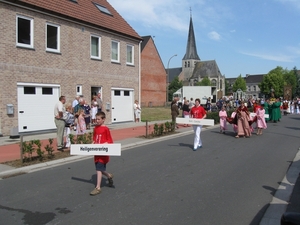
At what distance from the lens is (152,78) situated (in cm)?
5406

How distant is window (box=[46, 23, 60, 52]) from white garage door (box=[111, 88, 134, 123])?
5281 mm

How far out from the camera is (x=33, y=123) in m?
15.5

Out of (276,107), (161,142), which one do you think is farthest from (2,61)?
(276,107)

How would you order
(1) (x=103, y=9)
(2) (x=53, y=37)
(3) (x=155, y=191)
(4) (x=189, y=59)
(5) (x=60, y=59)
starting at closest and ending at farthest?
(3) (x=155, y=191)
(2) (x=53, y=37)
(5) (x=60, y=59)
(1) (x=103, y=9)
(4) (x=189, y=59)

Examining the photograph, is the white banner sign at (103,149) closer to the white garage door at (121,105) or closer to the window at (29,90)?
the window at (29,90)

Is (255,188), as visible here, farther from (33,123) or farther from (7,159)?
(33,123)

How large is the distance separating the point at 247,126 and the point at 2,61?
11.3 m

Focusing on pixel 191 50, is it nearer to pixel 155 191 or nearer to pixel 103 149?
pixel 155 191

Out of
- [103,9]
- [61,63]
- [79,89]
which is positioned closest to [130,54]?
[103,9]

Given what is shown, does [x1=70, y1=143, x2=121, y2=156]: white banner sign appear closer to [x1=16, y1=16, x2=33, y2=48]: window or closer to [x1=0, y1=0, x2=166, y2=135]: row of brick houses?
[x1=0, y1=0, x2=166, y2=135]: row of brick houses

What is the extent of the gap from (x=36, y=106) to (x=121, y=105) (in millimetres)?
7269

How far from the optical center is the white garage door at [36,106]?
49.0ft

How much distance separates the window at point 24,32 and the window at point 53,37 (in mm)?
1089

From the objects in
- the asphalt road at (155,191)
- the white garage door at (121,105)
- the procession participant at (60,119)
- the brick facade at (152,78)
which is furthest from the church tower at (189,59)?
the asphalt road at (155,191)
